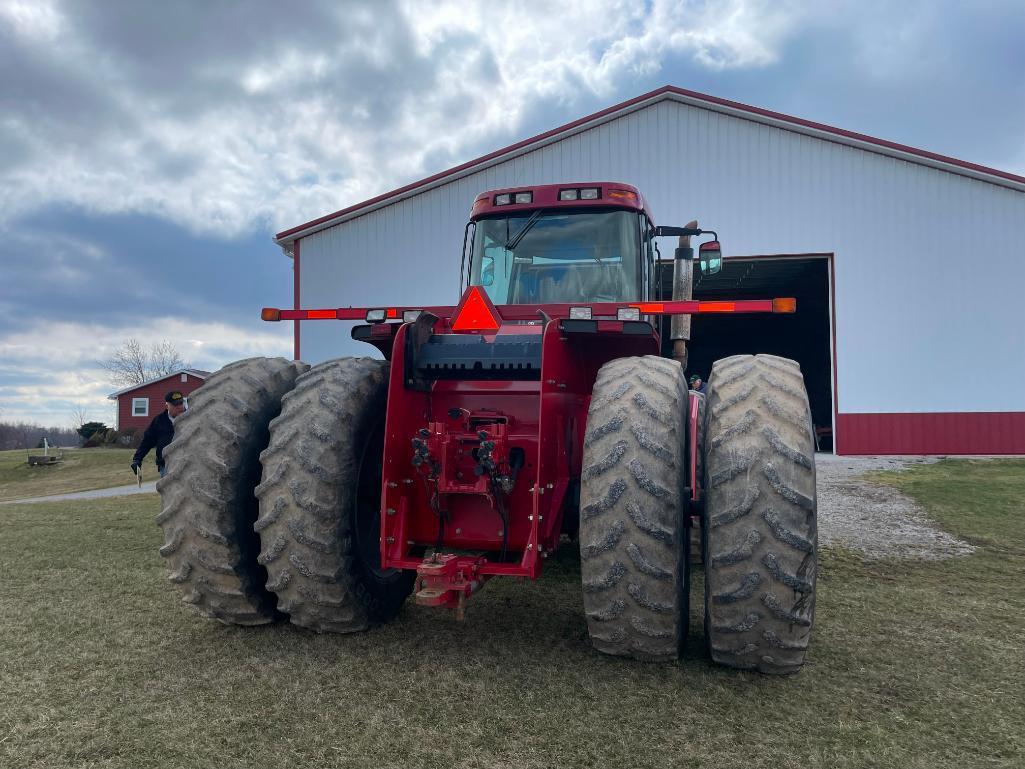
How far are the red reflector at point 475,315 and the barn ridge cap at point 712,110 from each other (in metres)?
14.0

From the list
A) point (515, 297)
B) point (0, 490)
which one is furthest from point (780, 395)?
point (0, 490)

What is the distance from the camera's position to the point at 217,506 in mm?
3979

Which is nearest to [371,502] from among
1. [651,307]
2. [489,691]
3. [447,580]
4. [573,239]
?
[447,580]

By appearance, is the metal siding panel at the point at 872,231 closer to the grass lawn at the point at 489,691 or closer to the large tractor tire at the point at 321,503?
the grass lawn at the point at 489,691

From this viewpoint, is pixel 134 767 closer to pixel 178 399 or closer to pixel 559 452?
pixel 559 452

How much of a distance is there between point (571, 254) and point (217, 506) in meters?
3.22

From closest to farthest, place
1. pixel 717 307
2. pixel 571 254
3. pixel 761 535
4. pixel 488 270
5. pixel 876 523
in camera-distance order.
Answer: pixel 761 535
pixel 717 307
pixel 571 254
pixel 488 270
pixel 876 523

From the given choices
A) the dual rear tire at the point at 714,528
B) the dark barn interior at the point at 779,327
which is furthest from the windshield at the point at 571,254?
the dark barn interior at the point at 779,327

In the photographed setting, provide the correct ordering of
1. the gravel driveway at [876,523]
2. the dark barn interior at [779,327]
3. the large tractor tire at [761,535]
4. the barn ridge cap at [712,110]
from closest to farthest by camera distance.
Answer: the large tractor tire at [761,535] → the gravel driveway at [876,523] → the barn ridge cap at [712,110] → the dark barn interior at [779,327]

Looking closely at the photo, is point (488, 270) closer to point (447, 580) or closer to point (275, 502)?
point (275, 502)

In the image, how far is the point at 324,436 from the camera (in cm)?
396

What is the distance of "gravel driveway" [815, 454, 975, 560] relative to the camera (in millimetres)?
7395

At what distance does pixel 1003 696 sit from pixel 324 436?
3.73 meters

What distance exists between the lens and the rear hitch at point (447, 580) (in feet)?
12.0
